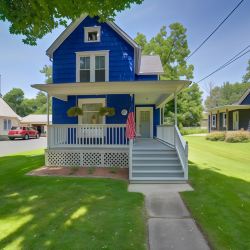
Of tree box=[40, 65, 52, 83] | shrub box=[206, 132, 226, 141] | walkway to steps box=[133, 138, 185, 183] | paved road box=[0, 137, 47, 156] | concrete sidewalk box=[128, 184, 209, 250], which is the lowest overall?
concrete sidewalk box=[128, 184, 209, 250]

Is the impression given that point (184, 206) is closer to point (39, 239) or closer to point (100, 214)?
point (100, 214)

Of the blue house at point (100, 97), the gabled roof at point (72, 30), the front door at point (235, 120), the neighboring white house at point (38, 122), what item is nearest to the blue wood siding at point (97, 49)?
the blue house at point (100, 97)

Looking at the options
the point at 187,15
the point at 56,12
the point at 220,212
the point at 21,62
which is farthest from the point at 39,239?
the point at 21,62

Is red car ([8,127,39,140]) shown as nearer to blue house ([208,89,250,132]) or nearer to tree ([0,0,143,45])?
tree ([0,0,143,45])

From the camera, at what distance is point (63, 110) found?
1328cm

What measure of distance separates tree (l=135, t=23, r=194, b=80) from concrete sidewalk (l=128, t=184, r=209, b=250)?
95.5 ft

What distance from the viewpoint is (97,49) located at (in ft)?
43.5

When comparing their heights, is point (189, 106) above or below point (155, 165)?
above

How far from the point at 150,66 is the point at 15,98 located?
78720mm

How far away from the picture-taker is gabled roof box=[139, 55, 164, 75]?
1650 centimetres

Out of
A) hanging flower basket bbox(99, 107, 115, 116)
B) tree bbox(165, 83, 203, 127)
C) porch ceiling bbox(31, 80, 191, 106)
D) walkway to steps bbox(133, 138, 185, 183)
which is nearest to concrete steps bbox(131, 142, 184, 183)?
walkway to steps bbox(133, 138, 185, 183)

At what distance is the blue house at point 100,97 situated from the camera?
9945 millimetres

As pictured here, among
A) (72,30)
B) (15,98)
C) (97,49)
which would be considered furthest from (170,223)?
(15,98)

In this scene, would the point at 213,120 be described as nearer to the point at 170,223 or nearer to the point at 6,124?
the point at 6,124
